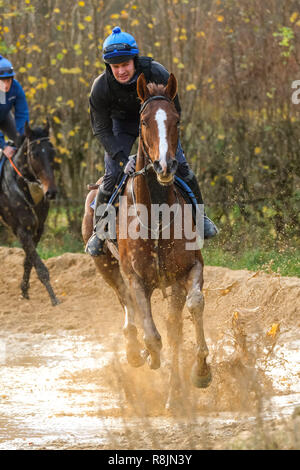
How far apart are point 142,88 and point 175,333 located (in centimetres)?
200

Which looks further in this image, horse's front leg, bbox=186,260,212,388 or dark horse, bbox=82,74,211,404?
horse's front leg, bbox=186,260,212,388

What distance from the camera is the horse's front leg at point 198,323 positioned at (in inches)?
259

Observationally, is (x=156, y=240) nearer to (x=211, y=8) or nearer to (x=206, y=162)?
(x=206, y=162)

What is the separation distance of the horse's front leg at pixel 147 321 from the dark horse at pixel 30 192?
444 cm

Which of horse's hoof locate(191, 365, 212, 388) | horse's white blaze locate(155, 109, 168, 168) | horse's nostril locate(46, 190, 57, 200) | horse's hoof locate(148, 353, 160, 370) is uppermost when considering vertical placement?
horse's white blaze locate(155, 109, 168, 168)

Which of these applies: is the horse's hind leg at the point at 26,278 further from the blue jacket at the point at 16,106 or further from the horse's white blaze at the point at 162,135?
the horse's white blaze at the point at 162,135

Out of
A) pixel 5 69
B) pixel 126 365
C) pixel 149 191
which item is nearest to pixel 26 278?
pixel 5 69

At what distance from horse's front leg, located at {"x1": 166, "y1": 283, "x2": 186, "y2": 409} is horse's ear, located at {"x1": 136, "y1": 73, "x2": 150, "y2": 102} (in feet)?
4.91

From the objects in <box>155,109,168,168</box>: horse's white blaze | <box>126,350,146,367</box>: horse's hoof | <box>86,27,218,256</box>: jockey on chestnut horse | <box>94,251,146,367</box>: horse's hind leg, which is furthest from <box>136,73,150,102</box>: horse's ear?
<box>126,350,146,367</box>: horse's hoof

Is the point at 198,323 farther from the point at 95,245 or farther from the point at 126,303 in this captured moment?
the point at 95,245

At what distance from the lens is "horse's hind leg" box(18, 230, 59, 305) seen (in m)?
11.2

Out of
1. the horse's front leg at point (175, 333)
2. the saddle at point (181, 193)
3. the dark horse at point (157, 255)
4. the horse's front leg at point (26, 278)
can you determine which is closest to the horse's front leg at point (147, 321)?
the dark horse at point (157, 255)

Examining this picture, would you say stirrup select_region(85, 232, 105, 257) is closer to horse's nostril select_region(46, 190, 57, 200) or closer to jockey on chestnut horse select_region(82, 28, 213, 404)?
jockey on chestnut horse select_region(82, 28, 213, 404)
